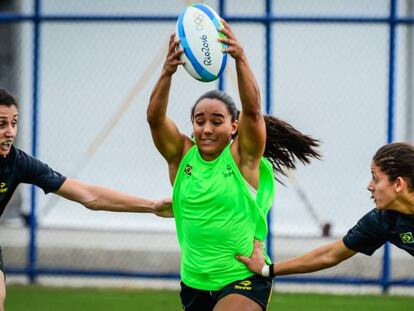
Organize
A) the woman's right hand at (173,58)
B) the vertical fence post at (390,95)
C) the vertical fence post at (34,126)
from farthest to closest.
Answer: the vertical fence post at (34,126) < the vertical fence post at (390,95) < the woman's right hand at (173,58)

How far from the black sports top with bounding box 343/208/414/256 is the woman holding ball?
0.51 m

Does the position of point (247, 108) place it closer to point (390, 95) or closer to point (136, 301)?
point (136, 301)

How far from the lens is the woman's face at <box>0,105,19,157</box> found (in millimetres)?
6105

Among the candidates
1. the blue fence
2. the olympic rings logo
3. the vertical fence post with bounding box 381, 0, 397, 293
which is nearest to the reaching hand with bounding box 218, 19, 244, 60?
the olympic rings logo

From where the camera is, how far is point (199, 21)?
5.89 meters

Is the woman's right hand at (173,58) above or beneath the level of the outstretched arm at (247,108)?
above

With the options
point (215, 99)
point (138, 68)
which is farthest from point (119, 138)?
point (215, 99)

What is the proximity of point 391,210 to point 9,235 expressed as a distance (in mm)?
6296

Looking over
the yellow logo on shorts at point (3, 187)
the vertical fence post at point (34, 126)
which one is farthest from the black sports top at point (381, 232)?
the vertical fence post at point (34, 126)

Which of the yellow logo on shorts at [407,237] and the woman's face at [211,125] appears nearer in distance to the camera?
the yellow logo on shorts at [407,237]

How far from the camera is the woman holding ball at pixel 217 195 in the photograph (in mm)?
5738

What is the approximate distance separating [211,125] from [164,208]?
29.5 inches

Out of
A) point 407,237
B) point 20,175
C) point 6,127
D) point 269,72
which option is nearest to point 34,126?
point 269,72

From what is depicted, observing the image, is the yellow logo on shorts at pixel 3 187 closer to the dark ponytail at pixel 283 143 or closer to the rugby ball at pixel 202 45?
the rugby ball at pixel 202 45
